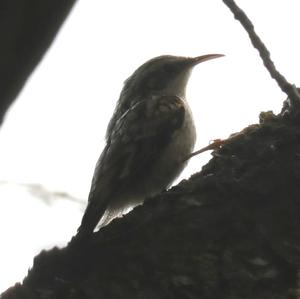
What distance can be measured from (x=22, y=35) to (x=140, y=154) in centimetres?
260

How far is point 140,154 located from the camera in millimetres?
2969

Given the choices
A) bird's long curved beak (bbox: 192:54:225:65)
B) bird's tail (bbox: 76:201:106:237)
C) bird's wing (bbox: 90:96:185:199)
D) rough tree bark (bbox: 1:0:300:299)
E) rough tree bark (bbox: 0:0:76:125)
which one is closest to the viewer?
rough tree bark (bbox: 0:0:76:125)

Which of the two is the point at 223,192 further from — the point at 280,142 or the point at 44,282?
the point at 44,282

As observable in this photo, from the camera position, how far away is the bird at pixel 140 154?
9.24ft

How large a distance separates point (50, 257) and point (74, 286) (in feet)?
0.47

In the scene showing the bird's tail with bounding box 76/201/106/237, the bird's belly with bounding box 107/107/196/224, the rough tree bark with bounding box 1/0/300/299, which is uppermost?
the bird's belly with bounding box 107/107/196/224

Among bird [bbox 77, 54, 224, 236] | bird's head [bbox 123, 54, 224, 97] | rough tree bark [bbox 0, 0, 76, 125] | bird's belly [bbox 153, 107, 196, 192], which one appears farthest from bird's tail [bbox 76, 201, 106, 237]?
rough tree bark [bbox 0, 0, 76, 125]

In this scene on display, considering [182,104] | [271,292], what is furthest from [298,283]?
[182,104]

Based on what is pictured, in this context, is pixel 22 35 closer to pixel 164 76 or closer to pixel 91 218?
pixel 91 218

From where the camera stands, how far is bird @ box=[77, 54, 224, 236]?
2.82m

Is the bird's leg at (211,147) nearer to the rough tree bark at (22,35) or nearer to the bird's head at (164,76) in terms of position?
the bird's head at (164,76)

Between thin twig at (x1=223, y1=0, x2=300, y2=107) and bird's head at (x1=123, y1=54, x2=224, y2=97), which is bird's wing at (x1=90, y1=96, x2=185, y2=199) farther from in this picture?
thin twig at (x1=223, y1=0, x2=300, y2=107)

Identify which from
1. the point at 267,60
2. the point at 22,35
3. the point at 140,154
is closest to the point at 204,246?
the point at 267,60

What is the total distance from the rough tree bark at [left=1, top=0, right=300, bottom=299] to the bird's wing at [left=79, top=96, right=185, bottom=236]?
661mm
